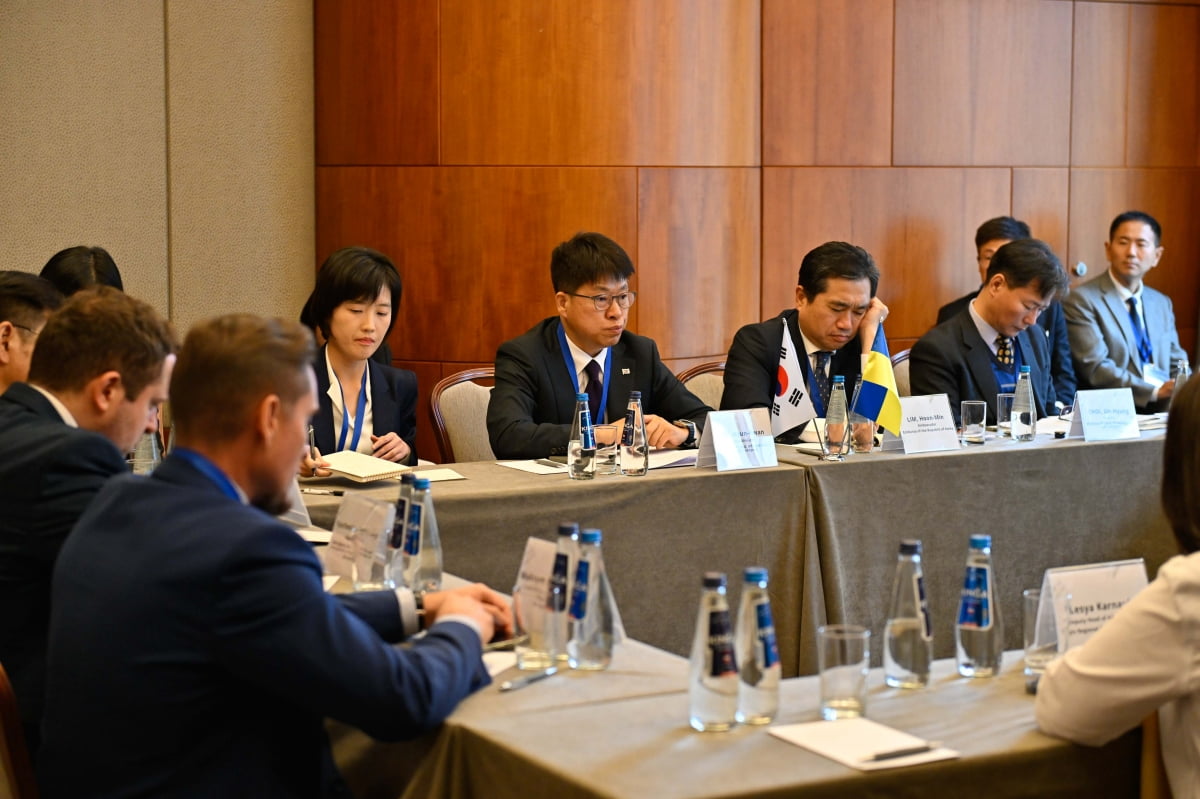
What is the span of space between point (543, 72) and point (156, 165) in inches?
69.9

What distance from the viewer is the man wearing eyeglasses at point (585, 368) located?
4035 millimetres

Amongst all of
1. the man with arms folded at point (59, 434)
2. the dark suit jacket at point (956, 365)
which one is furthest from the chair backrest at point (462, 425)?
the man with arms folded at point (59, 434)

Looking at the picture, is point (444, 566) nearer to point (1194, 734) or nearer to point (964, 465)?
point (964, 465)

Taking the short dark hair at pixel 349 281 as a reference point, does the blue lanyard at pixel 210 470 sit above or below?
below

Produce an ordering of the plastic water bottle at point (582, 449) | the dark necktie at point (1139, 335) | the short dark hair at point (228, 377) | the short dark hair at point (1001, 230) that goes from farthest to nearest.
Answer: the dark necktie at point (1139, 335), the short dark hair at point (1001, 230), the plastic water bottle at point (582, 449), the short dark hair at point (228, 377)

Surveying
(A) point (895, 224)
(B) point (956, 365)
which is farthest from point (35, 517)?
(A) point (895, 224)

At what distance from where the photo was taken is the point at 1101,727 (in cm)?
174

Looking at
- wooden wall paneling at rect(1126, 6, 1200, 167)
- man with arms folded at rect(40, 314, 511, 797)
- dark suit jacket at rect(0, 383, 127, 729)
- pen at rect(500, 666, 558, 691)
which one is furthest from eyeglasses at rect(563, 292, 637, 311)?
wooden wall paneling at rect(1126, 6, 1200, 167)

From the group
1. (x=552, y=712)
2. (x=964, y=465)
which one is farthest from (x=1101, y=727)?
(x=964, y=465)

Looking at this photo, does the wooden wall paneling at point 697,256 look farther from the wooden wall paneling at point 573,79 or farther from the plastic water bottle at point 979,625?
the plastic water bottle at point 979,625

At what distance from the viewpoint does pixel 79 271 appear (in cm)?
445

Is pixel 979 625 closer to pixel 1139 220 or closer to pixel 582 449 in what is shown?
pixel 582 449

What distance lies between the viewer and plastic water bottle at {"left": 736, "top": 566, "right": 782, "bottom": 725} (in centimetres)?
178

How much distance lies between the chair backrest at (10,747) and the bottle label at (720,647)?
41.9 inches
